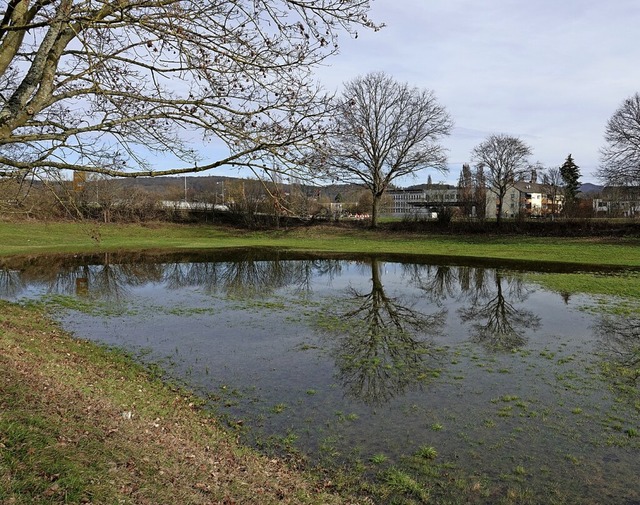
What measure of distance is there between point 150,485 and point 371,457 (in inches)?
102

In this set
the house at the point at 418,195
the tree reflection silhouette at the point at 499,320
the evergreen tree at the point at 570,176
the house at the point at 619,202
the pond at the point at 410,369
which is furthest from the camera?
the house at the point at 418,195

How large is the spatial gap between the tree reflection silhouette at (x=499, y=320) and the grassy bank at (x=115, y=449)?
22.4ft

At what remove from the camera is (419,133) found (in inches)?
1829

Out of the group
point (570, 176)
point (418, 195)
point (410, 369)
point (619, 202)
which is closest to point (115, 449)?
point (410, 369)

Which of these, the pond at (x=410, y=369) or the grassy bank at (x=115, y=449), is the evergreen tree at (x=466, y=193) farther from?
the grassy bank at (x=115, y=449)

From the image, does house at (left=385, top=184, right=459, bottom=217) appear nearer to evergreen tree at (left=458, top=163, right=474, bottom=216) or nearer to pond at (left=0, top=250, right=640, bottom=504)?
evergreen tree at (left=458, top=163, right=474, bottom=216)

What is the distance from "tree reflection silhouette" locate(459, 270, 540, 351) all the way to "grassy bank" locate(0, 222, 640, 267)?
46.7 ft

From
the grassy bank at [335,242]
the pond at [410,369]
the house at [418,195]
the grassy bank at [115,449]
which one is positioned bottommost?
the pond at [410,369]

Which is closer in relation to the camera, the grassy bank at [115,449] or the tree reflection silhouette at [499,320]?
the grassy bank at [115,449]

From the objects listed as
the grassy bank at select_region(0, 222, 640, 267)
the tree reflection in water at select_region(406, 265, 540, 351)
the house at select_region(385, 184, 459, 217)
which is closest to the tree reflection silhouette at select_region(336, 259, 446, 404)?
the tree reflection in water at select_region(406, 265, 540, 351)

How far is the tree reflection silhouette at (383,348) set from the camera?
7.93m

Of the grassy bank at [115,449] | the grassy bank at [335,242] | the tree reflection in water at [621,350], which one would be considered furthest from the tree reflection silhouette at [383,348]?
the grassy bank at [335,242]

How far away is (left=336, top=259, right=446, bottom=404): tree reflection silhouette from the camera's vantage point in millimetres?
7930

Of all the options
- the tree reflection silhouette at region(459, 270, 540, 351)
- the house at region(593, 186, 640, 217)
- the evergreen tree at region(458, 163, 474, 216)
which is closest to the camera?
the tree reflection silhouette at region(459, 270, 540, 351)
